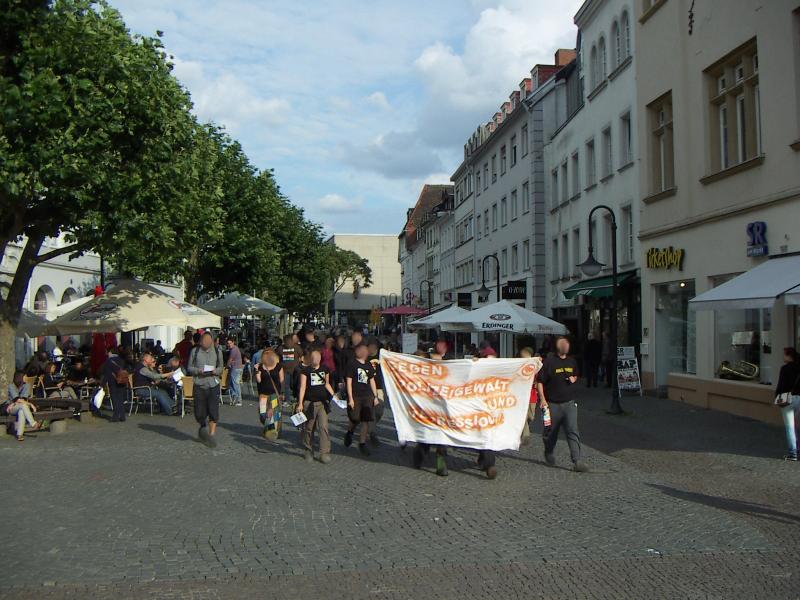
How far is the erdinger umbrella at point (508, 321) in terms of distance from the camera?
2268cm

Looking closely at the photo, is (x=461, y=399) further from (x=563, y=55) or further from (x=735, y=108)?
(x=563, y=55)

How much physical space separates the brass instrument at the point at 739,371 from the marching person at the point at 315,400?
983 centimetres

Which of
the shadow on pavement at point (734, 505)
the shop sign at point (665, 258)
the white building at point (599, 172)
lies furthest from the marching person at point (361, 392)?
the white building at point (599, 172)

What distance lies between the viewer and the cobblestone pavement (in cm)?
636

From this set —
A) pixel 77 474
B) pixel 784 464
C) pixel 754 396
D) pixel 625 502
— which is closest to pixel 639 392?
pixel 754 396

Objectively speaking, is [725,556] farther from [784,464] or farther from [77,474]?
[77,474]

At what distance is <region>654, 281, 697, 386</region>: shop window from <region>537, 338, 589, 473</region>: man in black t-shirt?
32.8ft

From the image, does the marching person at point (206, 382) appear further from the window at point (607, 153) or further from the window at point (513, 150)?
the window at point (513, 150)

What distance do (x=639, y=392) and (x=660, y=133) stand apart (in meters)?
6.98

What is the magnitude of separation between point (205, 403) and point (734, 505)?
8547mm

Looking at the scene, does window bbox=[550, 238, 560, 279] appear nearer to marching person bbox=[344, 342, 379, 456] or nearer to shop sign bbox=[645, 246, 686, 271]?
shop sign bbox=[645, 246, 686, 271]

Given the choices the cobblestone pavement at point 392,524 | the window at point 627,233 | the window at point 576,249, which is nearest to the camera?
the cobblestone pavement at point 392,524

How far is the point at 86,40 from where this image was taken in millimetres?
14641

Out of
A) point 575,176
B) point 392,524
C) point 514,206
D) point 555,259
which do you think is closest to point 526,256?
point 514,206
